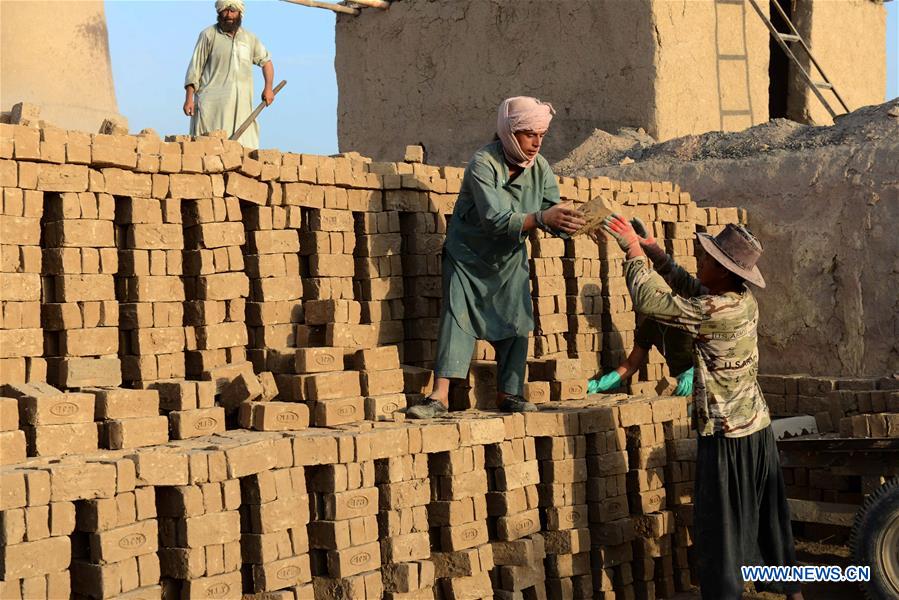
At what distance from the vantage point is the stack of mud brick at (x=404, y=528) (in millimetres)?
5727

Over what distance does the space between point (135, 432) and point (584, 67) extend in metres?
7.69

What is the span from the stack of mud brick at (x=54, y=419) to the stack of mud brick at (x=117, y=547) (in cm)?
41

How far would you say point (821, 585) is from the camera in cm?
712

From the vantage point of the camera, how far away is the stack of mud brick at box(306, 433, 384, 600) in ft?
18.2

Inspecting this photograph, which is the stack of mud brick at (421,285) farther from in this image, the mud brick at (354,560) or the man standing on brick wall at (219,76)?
the man standing on brick wall at (219,76)

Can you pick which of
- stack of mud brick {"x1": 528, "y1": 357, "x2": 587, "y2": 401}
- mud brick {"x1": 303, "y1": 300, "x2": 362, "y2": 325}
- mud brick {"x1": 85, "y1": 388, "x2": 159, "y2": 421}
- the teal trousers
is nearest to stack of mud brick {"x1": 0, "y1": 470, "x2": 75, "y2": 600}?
mud brick {"x1": 85, "y1": 388, "x2": 159, "y2": 421}

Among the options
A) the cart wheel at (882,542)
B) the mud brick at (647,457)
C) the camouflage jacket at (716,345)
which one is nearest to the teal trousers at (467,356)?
the mud brick at (647,457)

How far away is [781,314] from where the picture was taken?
9836mm

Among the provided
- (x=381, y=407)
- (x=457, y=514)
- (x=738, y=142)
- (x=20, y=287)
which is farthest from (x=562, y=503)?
(x=738, y=142)

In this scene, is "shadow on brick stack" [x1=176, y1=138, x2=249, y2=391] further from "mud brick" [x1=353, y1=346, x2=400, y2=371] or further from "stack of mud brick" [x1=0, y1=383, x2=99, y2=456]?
"stack of mud brick" [x1=0, y1=383, x2=99, y2=456]

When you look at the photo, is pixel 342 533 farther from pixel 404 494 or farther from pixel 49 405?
pixel 49 405

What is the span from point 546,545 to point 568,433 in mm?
589

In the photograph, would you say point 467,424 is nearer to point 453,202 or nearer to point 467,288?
point 467,288

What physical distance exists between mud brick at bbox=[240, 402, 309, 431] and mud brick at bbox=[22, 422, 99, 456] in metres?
0.74
